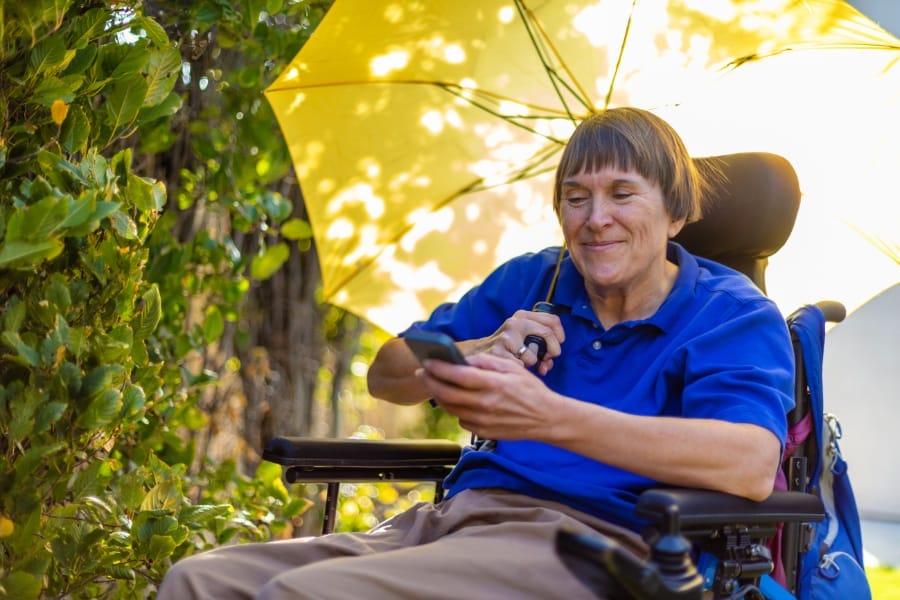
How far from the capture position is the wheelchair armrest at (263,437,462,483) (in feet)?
7.35

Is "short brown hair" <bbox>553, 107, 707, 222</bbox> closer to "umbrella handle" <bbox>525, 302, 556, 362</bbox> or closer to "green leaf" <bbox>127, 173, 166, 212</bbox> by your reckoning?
"umbrella handle" <bbox>525, 302, 556, 362</bbox>

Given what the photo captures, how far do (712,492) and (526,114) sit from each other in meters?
1.28

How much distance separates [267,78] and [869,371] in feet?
15.4

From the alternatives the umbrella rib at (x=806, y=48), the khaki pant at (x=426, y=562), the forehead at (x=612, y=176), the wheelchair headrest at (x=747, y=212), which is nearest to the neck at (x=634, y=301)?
the forehead at (x=612, y=176)

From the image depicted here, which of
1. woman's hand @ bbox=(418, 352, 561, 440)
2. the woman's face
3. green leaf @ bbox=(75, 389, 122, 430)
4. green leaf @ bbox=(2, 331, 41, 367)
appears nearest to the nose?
the woman's face

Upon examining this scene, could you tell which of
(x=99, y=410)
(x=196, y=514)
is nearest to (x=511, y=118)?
(x=196, y=514)

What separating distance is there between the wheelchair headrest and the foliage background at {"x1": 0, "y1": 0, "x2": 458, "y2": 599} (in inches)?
44.2

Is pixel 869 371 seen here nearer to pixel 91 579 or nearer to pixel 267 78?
pixel 267 78

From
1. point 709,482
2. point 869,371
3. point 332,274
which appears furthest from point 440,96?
point 869,371

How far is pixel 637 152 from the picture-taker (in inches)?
85.6

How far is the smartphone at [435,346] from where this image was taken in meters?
1.73

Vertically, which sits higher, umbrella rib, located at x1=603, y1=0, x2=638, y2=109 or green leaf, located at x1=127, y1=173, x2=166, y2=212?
umbrella rib, located at x1=603, y1=0, x2=638, y2=109

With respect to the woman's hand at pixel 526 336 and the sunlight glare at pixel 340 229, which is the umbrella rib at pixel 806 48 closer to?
the woman's hand at pixel 526 336

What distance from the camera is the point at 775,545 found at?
87.3 inches
